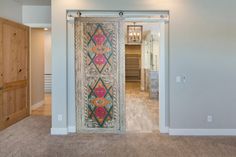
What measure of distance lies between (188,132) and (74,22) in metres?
3.11

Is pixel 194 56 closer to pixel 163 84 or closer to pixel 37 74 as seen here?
pixel 163 84

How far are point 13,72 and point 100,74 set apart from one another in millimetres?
2097

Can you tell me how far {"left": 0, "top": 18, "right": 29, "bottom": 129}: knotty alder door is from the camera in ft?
15.5

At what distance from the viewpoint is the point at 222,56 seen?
438 cm

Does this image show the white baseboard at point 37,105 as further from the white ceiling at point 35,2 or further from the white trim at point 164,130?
the white trim at point 164,130

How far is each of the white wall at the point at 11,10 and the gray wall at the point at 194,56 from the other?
54.5 inches

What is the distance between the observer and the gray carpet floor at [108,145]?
348 centimetres

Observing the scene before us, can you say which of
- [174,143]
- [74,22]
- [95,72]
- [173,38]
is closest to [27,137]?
[95,72]

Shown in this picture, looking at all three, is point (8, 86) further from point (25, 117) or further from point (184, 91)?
point (184, 91)

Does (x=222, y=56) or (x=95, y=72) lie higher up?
(x=222, y=56)

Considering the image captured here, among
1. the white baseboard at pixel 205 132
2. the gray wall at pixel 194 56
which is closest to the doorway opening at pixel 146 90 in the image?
the white baseboard at pixel 205 132

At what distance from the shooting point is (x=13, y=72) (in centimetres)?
509

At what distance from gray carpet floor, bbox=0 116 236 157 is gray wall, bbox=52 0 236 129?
414 mm

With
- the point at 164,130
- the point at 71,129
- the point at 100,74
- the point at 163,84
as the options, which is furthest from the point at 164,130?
the point at 71,129
